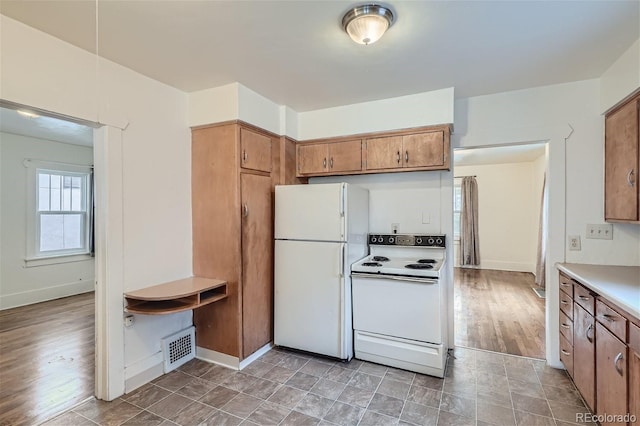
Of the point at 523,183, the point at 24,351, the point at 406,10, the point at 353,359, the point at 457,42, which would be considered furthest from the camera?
the point at 523,183

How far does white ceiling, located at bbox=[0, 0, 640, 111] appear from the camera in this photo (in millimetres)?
1607

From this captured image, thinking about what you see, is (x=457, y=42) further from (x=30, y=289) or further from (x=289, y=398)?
(x=30, y=289)

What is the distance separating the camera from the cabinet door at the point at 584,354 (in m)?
1.90

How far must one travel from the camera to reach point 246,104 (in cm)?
265

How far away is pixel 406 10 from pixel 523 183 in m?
6.45

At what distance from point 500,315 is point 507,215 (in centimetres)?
363

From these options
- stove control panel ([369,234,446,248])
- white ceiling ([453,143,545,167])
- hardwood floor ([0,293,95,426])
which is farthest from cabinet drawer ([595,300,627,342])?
white ceiling ([453,143,545,167])

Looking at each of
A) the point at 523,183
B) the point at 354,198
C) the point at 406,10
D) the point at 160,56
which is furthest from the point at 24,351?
the point at 523,183

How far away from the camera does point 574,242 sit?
8.41ft

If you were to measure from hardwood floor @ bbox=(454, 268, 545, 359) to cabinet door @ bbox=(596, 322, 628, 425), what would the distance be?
1133mm

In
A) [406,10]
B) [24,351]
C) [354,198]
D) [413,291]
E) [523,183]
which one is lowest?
[24,351]

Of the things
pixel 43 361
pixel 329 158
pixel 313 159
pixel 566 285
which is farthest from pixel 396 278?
pixel 43 361

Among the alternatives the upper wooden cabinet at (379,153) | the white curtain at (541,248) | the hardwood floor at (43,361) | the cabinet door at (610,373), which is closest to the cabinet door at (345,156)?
the upper wooden cabinet at (379,153)

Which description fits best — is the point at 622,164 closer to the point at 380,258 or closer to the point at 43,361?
the point at 380,258
